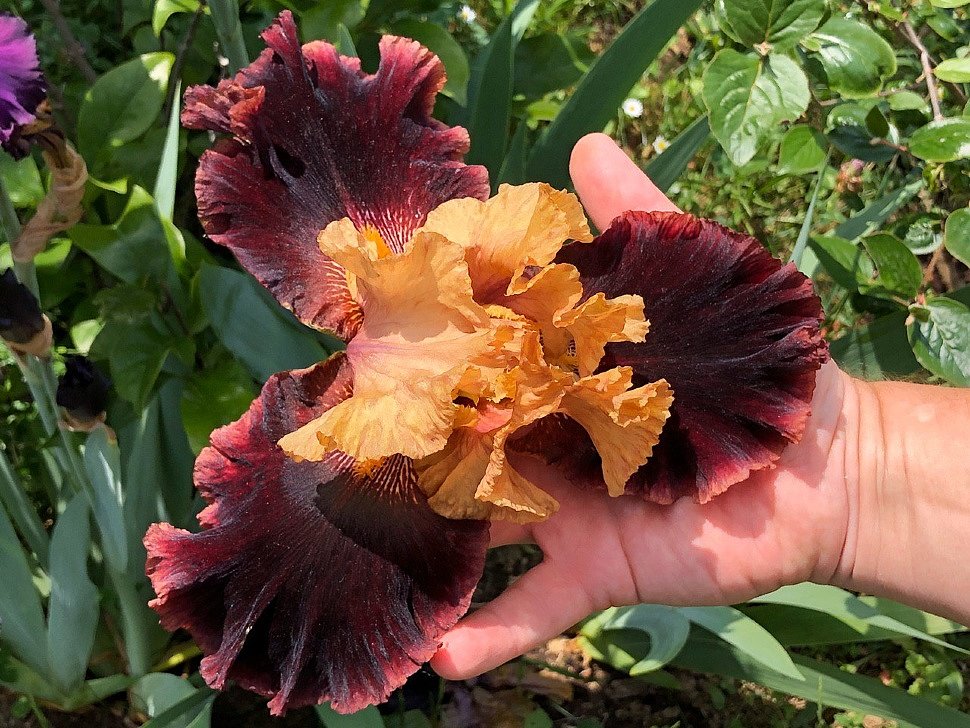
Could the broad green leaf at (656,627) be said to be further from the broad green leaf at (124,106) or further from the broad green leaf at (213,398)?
the broad green leaf at (124,106)

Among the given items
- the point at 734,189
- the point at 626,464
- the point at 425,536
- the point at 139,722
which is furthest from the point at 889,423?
the point at 139,722

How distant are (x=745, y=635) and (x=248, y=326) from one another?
127cm

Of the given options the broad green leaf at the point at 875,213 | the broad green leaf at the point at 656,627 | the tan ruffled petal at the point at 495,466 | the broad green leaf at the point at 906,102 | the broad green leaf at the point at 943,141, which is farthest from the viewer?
the broad green leaf at the point at 875,213

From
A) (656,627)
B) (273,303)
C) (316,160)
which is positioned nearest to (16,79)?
(316,160)

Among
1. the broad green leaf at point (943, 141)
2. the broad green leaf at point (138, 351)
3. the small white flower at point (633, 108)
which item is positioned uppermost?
the broad green leaf at point (943, 141)

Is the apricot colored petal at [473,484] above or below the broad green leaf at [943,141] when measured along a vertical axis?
below

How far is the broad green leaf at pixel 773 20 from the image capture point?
1.45 metres

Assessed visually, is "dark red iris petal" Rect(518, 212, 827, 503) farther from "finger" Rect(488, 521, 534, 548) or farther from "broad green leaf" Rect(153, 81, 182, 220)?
"broad green leaf" Rect(153, 81, 182, 220)

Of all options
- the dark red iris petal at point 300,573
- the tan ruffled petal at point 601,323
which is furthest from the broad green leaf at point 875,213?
the dark red iris petal at point 300,573

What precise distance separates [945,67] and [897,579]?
3.48ft

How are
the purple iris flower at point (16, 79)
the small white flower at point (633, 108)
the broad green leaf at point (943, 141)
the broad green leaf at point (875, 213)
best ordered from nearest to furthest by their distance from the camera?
the purple iris flower at point (16, 79), the broad green leaf at point (943, 141), the broad green leaf at point (875, 213), the small white flower at point (633, 108)

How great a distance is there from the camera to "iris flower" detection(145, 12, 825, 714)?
4.33 ft

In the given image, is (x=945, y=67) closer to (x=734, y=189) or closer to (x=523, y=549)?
(x=734, y=189)

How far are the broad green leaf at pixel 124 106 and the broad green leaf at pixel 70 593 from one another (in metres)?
0.86
